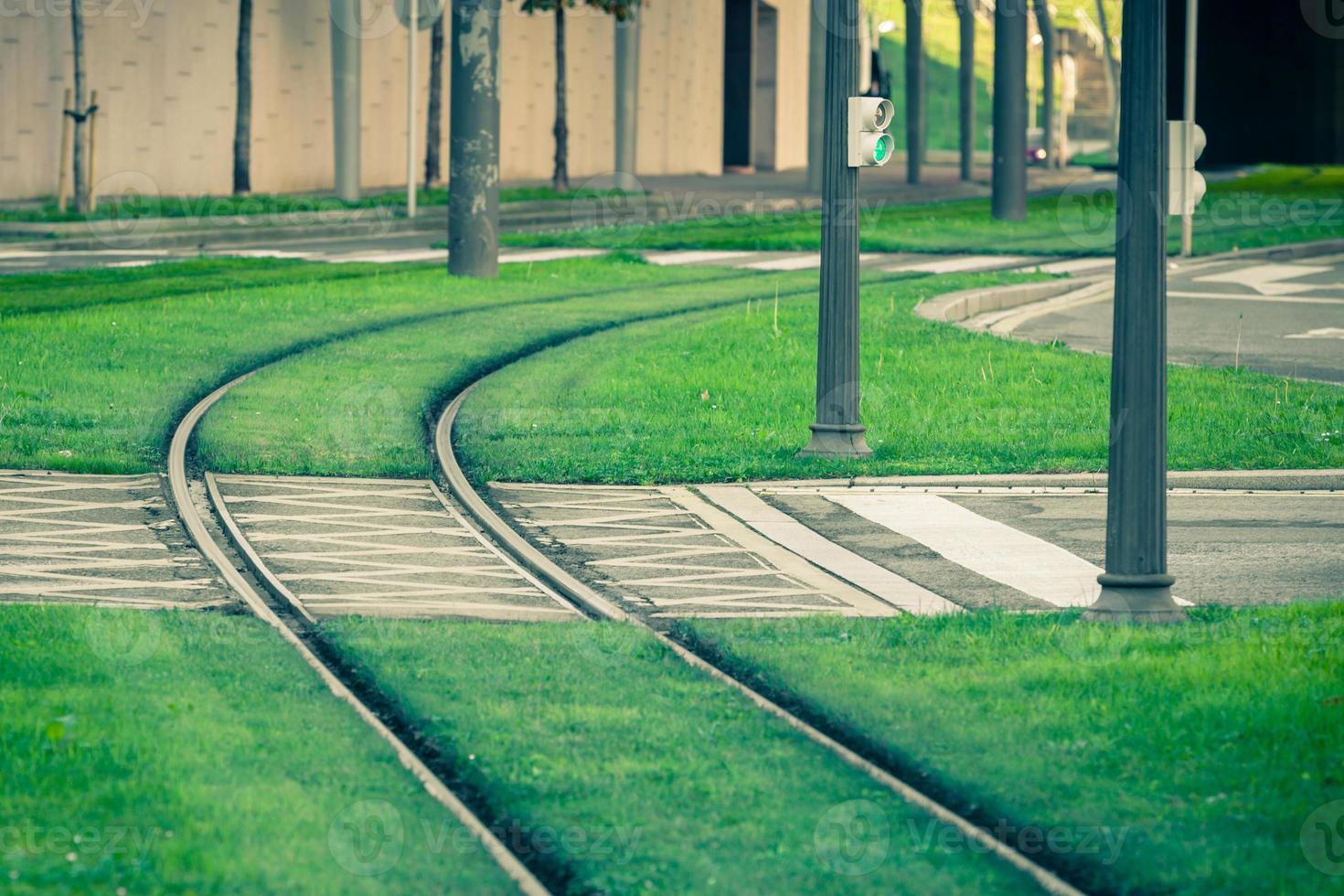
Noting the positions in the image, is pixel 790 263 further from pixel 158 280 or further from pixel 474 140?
pixel 158 280

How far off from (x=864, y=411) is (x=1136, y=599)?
5922mm

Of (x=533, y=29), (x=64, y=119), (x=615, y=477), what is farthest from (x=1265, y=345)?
(x=533, y=29)

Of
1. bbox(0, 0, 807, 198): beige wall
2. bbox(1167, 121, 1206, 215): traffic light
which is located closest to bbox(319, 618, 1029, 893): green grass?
bbox(1167, 121, 1206, 215): traffic light

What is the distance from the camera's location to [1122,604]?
28.5 ft

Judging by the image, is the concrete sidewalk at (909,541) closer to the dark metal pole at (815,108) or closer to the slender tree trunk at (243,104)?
the slender tree trunk at (243,104)

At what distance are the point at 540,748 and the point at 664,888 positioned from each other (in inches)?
51.8

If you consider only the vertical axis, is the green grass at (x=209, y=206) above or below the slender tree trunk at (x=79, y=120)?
below

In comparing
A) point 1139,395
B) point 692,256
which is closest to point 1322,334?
point 692,256

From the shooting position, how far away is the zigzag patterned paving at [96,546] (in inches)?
352

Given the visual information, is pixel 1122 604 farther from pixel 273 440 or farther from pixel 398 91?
pixel 398 91

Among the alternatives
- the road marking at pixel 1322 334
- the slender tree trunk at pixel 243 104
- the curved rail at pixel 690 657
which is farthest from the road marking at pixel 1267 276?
the slender tree trunk at pixel 243 104

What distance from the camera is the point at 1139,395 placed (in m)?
8.74

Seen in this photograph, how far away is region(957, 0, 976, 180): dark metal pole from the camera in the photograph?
60.1 m

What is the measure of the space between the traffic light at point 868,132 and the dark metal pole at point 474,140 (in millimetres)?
9980
